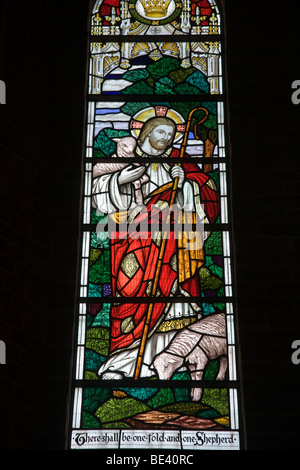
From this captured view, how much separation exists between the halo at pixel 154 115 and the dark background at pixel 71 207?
0.43 metres

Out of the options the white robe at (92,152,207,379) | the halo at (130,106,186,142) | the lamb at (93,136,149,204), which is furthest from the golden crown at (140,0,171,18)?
the white robe at (92,152,207,379)

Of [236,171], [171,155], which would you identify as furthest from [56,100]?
[236,171]

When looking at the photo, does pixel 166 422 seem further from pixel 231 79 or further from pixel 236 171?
pixel 231 79

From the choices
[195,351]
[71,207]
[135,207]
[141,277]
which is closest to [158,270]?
[141,277]

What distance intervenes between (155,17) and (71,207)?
204cm

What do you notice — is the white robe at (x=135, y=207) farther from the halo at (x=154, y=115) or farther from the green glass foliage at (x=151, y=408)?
the halo at (x=154, y=115)

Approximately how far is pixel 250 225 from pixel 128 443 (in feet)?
5.88

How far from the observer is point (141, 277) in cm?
647

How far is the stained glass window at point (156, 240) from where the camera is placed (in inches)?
235

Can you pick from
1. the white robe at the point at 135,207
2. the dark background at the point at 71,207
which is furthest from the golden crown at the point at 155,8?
the white robe at the point at 135,207

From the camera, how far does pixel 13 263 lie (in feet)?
20.1

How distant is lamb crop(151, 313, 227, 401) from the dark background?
18 centimetres

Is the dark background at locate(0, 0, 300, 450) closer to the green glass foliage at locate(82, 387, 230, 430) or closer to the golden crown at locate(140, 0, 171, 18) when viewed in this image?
the green glass foliage at locate(82, 387, 230, 430)

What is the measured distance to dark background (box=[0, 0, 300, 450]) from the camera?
5863mm
